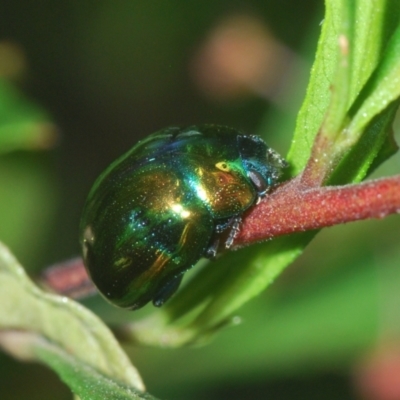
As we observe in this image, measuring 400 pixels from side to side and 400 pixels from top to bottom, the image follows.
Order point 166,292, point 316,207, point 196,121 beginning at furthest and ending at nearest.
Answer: point 196,121, point 166,292, point 316,207

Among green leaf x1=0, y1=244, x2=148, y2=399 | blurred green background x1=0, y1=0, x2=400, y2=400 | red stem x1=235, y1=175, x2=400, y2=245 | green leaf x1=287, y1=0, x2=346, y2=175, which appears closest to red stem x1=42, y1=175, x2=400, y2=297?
red stem x1=235, y1=175, x2=400, y2=245

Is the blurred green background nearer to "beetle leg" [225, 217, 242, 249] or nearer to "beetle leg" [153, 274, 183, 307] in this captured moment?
"beetle leg" [153, 274, 183, 307]

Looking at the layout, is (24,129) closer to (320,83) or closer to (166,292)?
(166,292)

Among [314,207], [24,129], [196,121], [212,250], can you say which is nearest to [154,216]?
[212,250]

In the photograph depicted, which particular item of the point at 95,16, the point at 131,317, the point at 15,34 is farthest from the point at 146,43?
the point at 131,317

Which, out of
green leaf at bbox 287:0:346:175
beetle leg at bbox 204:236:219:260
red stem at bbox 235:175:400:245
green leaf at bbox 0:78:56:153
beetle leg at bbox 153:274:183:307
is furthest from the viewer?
green leaf at bbox 0:78:56:153
